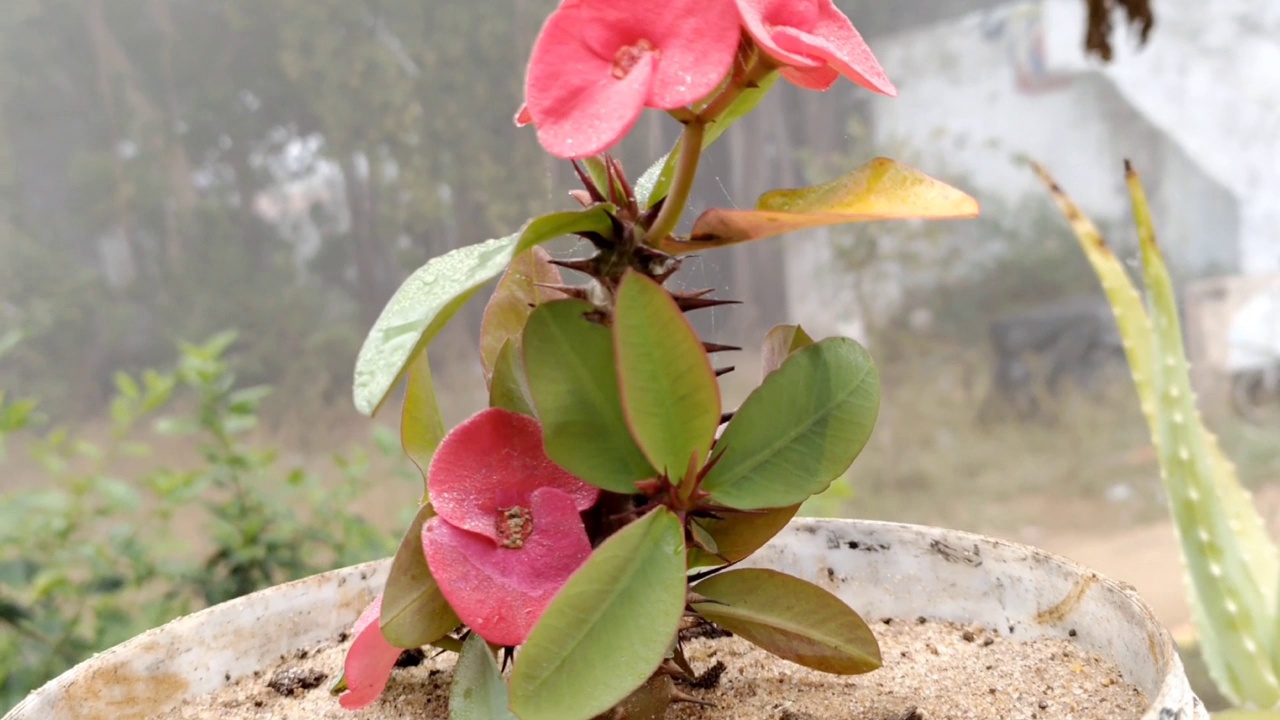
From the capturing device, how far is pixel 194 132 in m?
1.30

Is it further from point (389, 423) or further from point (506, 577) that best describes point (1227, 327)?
point (506, 577)

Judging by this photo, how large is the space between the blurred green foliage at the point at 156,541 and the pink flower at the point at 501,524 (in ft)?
1.84

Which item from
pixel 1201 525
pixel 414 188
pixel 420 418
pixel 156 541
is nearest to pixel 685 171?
pixel 420 418

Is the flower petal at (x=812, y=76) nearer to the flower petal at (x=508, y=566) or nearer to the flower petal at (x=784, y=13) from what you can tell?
the flower petal at (x=784, y=13)

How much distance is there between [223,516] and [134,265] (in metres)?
0.59

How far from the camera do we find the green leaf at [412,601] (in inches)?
11.7

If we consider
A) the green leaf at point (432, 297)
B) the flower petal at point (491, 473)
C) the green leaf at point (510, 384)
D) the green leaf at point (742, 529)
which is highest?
the green leaf at point (432, 297)

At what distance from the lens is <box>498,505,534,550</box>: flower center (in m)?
0.30

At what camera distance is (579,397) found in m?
0.30

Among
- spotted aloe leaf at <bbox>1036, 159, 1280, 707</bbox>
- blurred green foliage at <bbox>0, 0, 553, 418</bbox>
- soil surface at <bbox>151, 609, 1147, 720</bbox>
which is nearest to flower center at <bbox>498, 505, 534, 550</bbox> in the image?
soil surface at <bbox>151, 609, 1147, 720</bbox>

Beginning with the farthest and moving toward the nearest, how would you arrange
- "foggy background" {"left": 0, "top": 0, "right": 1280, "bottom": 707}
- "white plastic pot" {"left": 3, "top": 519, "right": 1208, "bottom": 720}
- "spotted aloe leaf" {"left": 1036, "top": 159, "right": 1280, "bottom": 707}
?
"foggy background" {"left": 0, "top": 0, "right": 1280, "bottom": 707}
"spotted aloe leaf" {"left": 1036, "top": 159, "right": 1280, "bottom": 707}
"white plastic pot" {"left": 3, "top": 519, "right": 1208, "bottom": 720}

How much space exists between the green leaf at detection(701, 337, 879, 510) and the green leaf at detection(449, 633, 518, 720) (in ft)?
0.31

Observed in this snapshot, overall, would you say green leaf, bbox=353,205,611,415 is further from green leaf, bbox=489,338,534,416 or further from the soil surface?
the soil surface

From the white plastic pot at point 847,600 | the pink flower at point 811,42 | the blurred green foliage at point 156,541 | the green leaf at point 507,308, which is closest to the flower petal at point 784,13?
the pink flower at point 811,42
